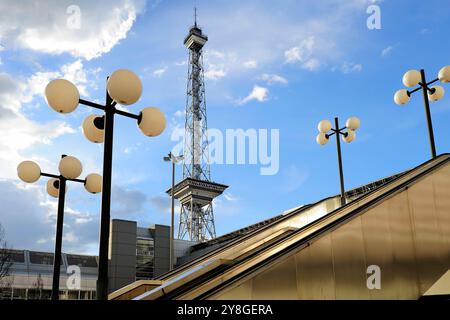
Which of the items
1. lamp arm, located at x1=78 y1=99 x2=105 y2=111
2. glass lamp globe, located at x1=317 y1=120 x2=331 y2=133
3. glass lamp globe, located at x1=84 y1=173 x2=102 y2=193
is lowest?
glass lamp globe, located at x1=84 y1=173 x2=102 y2=193

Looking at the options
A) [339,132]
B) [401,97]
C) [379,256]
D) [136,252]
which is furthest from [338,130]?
[136,252]

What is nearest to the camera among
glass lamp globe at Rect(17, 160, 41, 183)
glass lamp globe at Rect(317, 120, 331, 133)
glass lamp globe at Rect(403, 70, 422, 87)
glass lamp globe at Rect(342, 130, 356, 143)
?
glass lamp globe at Rect(17, 160, 41, 183)

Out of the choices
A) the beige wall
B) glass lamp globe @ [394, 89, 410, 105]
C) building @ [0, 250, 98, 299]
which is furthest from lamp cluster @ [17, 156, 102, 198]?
building @ [0, 250, 98, 299]

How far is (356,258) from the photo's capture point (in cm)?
817

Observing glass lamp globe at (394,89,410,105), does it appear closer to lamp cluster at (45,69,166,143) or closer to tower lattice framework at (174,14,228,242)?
lamp cluster at (45,69,166,143)

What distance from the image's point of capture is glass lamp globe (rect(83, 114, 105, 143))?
780cm

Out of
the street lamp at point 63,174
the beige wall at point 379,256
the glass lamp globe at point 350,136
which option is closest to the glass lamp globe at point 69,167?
the street lamp at point 63,174

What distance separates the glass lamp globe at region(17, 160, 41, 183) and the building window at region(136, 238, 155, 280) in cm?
2911

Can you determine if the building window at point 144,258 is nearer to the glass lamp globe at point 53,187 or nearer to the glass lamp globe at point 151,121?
the glass lamp globe at point 53,187

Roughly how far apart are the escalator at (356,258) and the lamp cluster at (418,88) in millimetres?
3629

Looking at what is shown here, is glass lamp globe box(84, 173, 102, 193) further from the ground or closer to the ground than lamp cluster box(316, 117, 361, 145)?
closer to the ground

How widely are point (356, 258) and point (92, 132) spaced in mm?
5093
